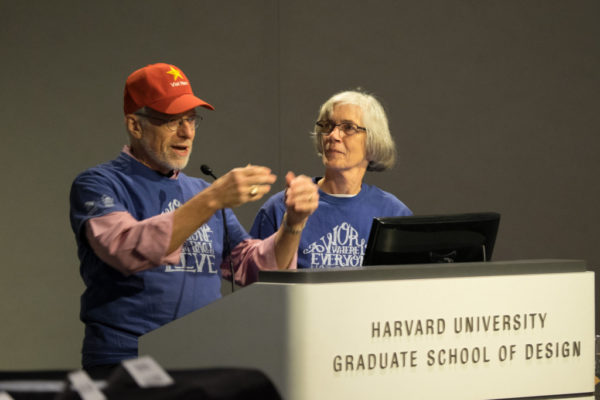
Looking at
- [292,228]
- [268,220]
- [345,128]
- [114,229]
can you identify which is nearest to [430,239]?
[292,228]

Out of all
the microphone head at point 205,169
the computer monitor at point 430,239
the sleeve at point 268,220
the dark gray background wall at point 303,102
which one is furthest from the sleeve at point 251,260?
the dark gray background wall at point 303,102

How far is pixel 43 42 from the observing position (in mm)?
3777

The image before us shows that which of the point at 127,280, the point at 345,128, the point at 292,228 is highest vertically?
the point at 345,128

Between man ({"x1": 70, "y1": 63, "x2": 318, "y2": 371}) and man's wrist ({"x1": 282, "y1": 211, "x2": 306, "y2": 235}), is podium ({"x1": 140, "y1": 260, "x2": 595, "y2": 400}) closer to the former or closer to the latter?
man ({"x1": 70, "y1": 63, "x2": 318, "y2": 371})

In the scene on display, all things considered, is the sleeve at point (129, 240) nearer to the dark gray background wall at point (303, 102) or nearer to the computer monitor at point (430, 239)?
the computer monitor at point (430, 239)

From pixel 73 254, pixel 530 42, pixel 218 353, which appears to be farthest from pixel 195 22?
pixel 218 353

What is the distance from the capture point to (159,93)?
6.76ft

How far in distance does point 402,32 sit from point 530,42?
0.75 metres

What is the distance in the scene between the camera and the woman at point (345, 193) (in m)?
2.49

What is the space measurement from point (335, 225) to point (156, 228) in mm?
963

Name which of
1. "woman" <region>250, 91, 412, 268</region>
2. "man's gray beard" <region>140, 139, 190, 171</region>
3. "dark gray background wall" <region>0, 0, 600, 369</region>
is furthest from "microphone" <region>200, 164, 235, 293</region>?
"dark gray background wall" <region>0, 0, 600, 369</region>

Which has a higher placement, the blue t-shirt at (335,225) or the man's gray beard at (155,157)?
the man's gray beard at (155,157)

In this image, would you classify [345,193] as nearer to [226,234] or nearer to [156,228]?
[226,234]

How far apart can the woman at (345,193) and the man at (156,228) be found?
0.35m
